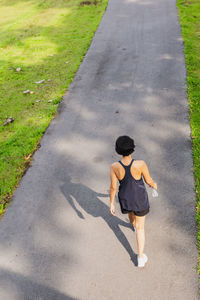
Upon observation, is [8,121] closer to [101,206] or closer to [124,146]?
[101,206]

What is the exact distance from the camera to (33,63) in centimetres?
1095

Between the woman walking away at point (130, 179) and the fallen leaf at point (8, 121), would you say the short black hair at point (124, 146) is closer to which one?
the woman walking away at point (130, 179)

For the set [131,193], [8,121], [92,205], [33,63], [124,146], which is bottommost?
[92,205]

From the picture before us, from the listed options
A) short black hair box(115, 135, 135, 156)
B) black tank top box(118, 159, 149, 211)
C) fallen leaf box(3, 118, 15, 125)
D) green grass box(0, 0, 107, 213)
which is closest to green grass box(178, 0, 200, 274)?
black tank top box(118, 159, 149, 211)

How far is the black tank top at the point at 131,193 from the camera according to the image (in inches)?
137

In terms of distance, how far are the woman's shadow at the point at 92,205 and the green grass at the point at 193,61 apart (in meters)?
1.16

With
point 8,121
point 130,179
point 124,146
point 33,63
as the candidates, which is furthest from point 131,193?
point 33,63

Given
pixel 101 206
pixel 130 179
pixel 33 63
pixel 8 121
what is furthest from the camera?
pixel 33 63

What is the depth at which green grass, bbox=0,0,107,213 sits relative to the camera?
6632mm

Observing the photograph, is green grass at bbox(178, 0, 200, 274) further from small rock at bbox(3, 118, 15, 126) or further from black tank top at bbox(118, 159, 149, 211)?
small rock at bbox(3, 118, 15, 126)

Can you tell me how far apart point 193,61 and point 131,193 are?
7.47m

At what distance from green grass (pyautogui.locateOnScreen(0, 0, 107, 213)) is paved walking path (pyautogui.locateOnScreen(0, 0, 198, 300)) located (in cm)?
40

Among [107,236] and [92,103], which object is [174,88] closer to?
[92,103]

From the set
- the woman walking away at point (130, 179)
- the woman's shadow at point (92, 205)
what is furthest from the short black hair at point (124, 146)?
the woman's shadow at point (92, 205)
